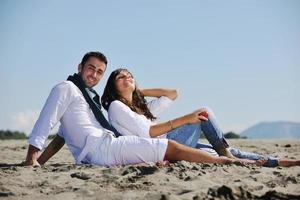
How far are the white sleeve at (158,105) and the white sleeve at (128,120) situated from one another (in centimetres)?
92

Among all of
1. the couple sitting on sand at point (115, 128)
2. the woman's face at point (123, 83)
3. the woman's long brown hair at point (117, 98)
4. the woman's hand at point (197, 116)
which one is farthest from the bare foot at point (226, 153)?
the woman's face at point (123, 83)

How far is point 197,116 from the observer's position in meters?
5.10

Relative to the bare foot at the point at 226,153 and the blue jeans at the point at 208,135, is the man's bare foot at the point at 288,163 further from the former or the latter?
the bare foot at the point at 226,153

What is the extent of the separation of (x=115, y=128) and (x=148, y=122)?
0.38m

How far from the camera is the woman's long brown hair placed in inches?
204

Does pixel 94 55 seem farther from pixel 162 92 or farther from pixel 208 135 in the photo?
pixel 208 135

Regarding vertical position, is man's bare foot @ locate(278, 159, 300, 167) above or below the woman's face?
below

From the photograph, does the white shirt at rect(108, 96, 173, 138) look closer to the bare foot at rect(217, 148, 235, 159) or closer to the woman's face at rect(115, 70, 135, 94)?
the woman's face at rect(115, 70, 135, 94)

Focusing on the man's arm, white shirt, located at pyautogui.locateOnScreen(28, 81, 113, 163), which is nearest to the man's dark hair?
white shirt, located at pyautogui.locateOnScreen(28, 81, 113, 163)

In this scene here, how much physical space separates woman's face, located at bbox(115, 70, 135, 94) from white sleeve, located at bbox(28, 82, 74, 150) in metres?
0.62

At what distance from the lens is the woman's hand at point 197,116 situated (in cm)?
505

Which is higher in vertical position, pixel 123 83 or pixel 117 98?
pixel 123 83

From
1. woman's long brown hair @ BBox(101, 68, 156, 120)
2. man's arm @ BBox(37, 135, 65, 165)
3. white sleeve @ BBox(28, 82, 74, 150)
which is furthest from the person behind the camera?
man's arm @ BBox(37, 135, 65, 165)

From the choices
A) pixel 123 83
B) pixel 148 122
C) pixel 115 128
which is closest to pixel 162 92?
pixel 123 83
